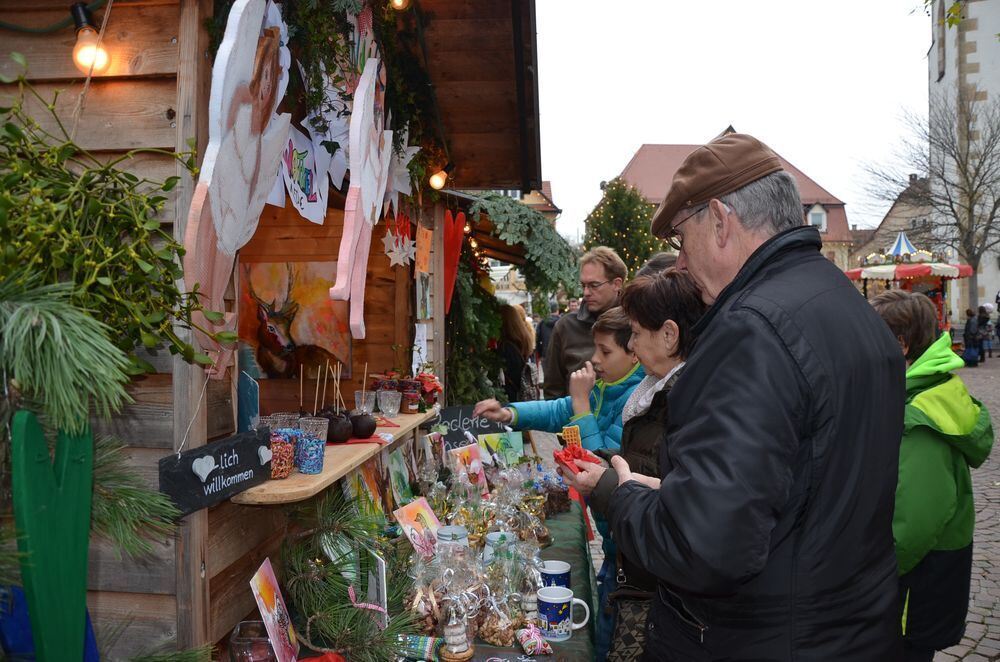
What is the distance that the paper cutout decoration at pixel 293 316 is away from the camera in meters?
4.30

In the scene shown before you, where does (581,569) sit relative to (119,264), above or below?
below

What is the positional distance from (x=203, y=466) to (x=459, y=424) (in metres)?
2.71

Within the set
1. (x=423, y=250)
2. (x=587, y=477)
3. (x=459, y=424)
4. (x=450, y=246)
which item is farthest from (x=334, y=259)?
(x=587, y=477)

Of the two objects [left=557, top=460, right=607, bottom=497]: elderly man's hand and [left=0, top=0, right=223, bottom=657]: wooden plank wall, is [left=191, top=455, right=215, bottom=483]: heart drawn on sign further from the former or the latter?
[left=557, top=460, right=607, bottom=497]: elderly man's hand

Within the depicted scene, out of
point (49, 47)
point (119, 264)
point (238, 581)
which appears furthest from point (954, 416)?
point (49, 47)

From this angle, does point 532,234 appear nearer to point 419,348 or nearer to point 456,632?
point 419,348

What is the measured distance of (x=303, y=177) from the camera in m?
2.39

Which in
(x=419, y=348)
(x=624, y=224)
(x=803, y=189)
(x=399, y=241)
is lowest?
(x=419, y=348)

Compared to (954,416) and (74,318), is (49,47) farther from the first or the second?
(954,416)

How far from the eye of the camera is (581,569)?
307 centimetres

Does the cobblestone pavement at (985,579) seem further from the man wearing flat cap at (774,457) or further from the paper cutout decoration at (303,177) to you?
the paper cutout decoration at (303,177)

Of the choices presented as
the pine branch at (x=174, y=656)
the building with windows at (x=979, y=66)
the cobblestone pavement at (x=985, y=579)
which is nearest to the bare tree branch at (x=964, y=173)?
the building with windows at (x=979, y=66)

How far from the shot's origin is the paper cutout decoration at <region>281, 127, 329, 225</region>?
226cm

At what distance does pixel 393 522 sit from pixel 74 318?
2082 millimetres
